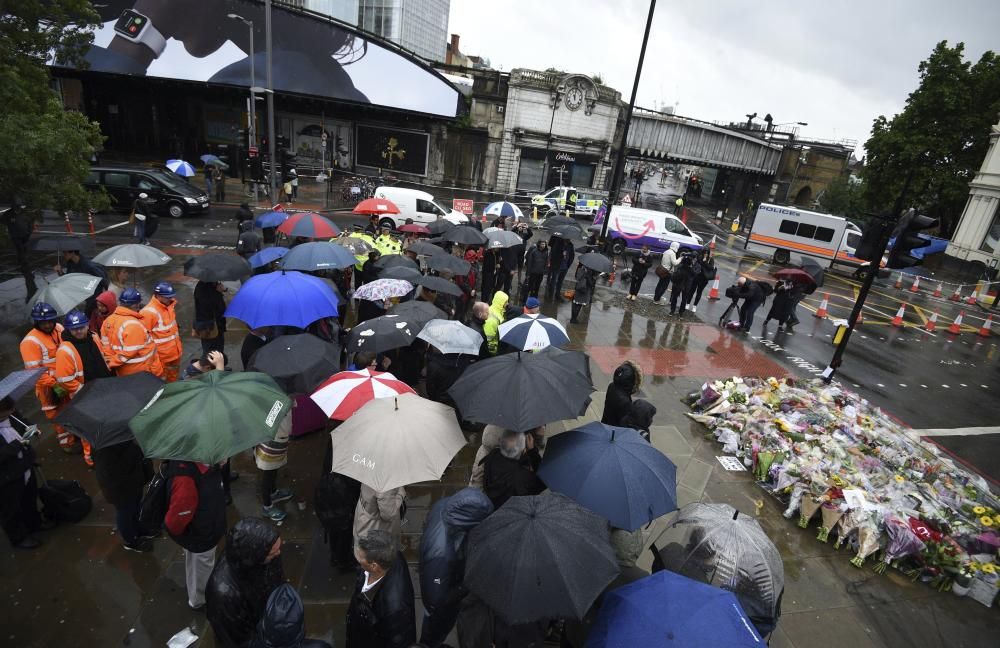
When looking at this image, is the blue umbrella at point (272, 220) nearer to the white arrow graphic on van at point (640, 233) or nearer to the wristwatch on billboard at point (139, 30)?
the white arrow graphic on van at point (640, 233)

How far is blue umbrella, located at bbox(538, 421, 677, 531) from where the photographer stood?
381 cm

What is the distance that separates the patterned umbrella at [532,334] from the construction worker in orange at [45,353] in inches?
196

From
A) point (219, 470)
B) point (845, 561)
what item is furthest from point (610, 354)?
point (219, 470)

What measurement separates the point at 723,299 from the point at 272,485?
51.3 feet

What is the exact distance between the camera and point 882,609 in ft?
17.3

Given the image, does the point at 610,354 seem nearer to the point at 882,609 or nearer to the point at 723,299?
the point at 882,609

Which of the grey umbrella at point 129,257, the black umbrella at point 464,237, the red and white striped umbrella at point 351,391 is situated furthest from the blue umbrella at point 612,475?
the black umbrella at point 464,237

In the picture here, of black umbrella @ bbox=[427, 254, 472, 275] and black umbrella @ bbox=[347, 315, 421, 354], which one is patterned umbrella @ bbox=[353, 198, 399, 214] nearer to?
black umbrella @ bbox=[427, 254, 472, 275]

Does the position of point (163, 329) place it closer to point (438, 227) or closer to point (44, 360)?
point (44, 360)

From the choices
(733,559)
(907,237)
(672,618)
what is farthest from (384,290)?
(907,237)

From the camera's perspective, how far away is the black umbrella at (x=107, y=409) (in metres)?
3.66

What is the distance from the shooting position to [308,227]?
33.6 ft

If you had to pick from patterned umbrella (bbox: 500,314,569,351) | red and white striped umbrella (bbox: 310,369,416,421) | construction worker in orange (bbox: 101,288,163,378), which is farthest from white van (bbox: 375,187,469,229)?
red and white striped umbrella (bbox: 310,369,416,421)

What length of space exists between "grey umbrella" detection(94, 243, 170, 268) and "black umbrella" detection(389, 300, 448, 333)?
143 inches
